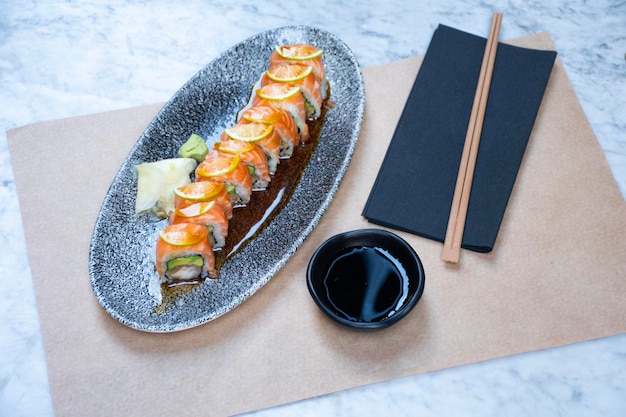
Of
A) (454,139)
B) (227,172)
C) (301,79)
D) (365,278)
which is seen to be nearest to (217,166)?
(227,172)

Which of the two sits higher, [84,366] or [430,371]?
[430,371]

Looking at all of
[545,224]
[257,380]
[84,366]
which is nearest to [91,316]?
[84,366]

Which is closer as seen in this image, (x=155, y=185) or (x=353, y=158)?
(x=155, y=185)

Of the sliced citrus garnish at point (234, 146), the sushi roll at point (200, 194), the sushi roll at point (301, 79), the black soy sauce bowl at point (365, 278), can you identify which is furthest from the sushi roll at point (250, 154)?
the black soy sauce bowl at point (365, 278)

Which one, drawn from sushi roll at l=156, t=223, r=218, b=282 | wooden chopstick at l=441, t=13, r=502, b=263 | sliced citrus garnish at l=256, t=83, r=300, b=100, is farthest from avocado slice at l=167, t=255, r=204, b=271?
wooden chopstick at l=441, t=13, r=502, b=263

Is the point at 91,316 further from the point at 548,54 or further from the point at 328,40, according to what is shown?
the point at 548,54

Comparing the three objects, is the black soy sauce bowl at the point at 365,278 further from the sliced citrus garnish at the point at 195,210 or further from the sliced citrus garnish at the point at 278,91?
the sliced citrus garnish at the point at 278,91

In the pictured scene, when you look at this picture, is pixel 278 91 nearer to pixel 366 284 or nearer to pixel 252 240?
pixel 252 240
